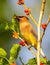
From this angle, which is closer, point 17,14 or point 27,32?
point 27,32

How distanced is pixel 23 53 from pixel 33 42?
0.92ft

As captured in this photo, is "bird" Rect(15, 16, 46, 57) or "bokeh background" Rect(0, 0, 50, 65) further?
"bokeh background" Rect(0, 0, 50, 65)

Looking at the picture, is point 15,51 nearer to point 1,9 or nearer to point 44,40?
point 44,40

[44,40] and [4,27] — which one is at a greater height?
[4,27]

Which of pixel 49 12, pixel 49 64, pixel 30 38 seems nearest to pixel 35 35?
pixel 30 38

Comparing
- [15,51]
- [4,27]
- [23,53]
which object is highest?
[4,27]

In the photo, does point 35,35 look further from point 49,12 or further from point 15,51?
point 49,12

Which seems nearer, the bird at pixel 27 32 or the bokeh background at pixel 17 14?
the bird at pixel 27 32

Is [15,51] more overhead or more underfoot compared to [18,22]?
more underfoot

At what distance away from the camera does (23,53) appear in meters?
1.21

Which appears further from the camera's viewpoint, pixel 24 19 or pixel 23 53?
pixel 23 53

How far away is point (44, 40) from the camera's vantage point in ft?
3.94

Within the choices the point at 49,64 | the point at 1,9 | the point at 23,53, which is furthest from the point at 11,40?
the point at 49,64

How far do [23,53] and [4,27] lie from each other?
0.93ft
